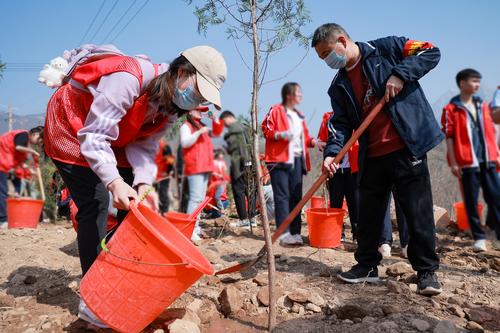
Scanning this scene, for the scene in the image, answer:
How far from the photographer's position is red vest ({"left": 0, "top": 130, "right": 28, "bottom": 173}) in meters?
6.59

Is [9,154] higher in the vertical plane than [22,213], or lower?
higher

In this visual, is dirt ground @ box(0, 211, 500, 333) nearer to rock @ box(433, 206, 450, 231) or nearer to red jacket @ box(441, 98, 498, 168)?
red jacket @ box(441, 98, 498, 168)

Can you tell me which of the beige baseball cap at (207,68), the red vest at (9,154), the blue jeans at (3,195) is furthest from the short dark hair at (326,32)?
the blue jeans at (3,195)

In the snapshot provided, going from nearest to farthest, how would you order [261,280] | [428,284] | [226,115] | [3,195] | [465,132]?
[428,284], [261,280], [465,132], [3,195], [226,115]

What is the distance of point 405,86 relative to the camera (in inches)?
108

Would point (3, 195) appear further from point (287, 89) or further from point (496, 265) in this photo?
point (496, 265)

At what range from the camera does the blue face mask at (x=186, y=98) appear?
7.04 ft

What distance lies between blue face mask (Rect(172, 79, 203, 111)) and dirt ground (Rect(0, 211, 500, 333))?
1194mm

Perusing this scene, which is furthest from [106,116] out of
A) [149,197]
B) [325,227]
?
[325,227]

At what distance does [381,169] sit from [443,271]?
1287 mm

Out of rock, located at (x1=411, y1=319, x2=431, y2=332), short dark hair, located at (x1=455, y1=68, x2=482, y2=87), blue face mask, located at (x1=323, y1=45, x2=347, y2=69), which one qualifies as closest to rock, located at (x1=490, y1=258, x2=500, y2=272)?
rock, located at (x1=411, y1=319, x2=431, y2=332)

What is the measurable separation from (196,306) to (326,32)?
1.97m

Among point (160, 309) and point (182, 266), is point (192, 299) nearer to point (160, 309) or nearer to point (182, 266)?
point (160, 309)

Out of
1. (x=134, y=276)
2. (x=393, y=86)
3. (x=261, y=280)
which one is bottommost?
(x=261, y=280)
